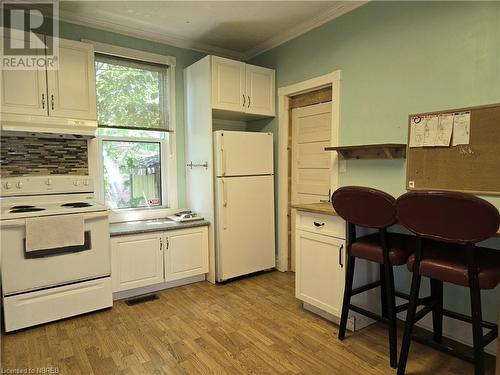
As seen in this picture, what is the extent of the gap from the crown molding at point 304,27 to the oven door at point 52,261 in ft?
8.50

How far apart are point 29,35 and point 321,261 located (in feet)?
9.88

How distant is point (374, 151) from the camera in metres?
2.61

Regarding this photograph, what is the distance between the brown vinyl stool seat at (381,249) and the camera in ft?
6.52

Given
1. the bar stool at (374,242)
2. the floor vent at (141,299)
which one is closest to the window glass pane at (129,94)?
the floor vent at (141,299)

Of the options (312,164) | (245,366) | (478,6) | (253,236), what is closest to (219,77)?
(312,164)

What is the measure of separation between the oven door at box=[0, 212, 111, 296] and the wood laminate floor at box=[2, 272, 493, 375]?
14.1 inches

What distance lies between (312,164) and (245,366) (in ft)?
6.84

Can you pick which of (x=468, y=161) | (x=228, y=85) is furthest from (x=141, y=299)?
(x=468, y=161)

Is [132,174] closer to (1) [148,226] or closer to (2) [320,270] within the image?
(1) [148,226]

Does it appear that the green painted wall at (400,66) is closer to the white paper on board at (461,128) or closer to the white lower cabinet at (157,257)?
the white paper on board at (461,128)

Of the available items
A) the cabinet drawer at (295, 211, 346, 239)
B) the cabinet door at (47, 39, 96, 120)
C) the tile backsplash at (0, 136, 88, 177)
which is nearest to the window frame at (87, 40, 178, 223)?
the tile backsplash at (0, 136, 88, 177)

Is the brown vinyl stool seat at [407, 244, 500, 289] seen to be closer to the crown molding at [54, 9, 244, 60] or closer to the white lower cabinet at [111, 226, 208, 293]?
the white lower cabinet at [111, 226, 208, 293]

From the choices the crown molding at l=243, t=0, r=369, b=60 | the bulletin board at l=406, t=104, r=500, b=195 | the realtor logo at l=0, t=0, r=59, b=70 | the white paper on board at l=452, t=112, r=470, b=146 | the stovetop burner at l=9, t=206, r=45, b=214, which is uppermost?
the crown molding at l=243, t=0, r=369, b=60

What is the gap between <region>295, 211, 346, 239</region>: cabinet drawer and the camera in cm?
234
